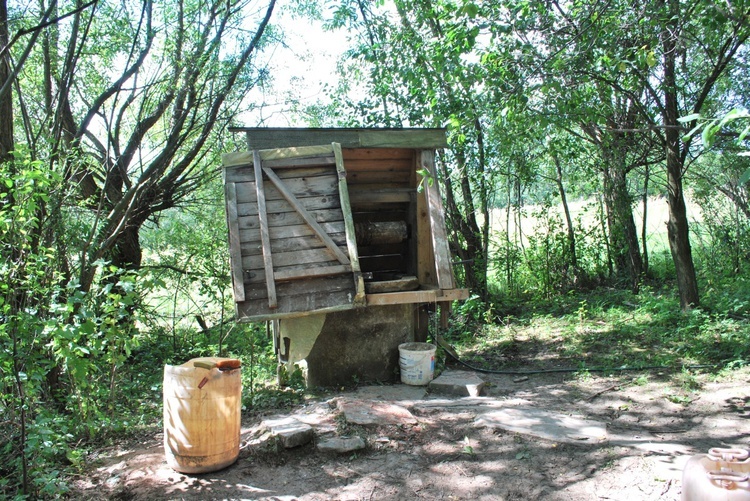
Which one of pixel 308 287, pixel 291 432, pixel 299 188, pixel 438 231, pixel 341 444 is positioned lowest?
pixel 341 444

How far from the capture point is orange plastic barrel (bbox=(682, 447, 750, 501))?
2234mm

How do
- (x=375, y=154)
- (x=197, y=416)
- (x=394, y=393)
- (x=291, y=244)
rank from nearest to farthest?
(x=197, y=416)
(x=394, y=393)
(x=291, y=244)
(x=375, y=154)

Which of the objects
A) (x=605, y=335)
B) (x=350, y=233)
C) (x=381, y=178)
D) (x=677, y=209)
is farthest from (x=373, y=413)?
(x=677, y=209)

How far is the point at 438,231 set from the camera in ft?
21.5

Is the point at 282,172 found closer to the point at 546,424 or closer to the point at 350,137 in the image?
the point at 350,137

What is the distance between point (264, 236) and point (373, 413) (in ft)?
7.15

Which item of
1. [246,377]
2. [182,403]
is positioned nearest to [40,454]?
[182,403]

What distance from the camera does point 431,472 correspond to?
402cm

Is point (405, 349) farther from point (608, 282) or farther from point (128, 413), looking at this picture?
point (608, 282)

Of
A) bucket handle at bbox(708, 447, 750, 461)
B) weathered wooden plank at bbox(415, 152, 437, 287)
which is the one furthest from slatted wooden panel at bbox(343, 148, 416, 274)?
bucket handle at bbox(708, 447, 750, 461)

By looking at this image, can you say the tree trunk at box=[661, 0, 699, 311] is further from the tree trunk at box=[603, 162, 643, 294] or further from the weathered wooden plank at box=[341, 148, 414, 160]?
the weathered wooden plank at box=[341, 148, 414, 160]

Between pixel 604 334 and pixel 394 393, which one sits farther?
pixel 604 334

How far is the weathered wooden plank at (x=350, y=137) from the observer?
639 centimetres

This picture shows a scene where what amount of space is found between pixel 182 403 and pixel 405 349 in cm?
303
